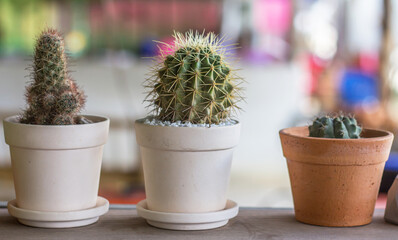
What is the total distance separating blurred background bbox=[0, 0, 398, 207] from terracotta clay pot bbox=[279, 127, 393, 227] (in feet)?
8.94

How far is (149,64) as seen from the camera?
401 cm

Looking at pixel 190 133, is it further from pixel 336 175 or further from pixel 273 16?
pixel 273 16

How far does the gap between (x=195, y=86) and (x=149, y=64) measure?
10.7 feet

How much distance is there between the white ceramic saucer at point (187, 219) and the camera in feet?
2.61

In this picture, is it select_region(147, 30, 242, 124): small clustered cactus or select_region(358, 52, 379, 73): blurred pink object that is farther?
select_region(358, 52, 379, 73): blurred pink object

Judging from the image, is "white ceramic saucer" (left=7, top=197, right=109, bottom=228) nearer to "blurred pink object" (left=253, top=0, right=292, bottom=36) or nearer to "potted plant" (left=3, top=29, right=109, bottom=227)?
→ "potted plant" (left=3, top=29, right=109, bottom=227)

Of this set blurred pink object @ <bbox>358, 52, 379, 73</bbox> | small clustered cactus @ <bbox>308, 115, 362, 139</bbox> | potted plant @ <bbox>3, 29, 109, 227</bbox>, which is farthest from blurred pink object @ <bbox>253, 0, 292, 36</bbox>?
potted plant @ <bbox>3, 29, 109, 227</bbox>

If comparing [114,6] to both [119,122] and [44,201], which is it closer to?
[119,122]

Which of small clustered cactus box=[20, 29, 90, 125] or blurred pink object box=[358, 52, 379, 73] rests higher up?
small clustered cactus box=[20, 29, 90, 125]

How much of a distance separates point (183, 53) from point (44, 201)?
12.0 inches

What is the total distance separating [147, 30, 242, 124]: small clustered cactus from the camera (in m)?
0.79

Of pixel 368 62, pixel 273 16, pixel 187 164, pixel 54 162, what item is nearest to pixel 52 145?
pixel 54 162

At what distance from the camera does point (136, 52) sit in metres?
4.70

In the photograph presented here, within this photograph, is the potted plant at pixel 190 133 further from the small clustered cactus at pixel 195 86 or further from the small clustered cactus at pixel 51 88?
the small clustered cactus at pixel 51 88
